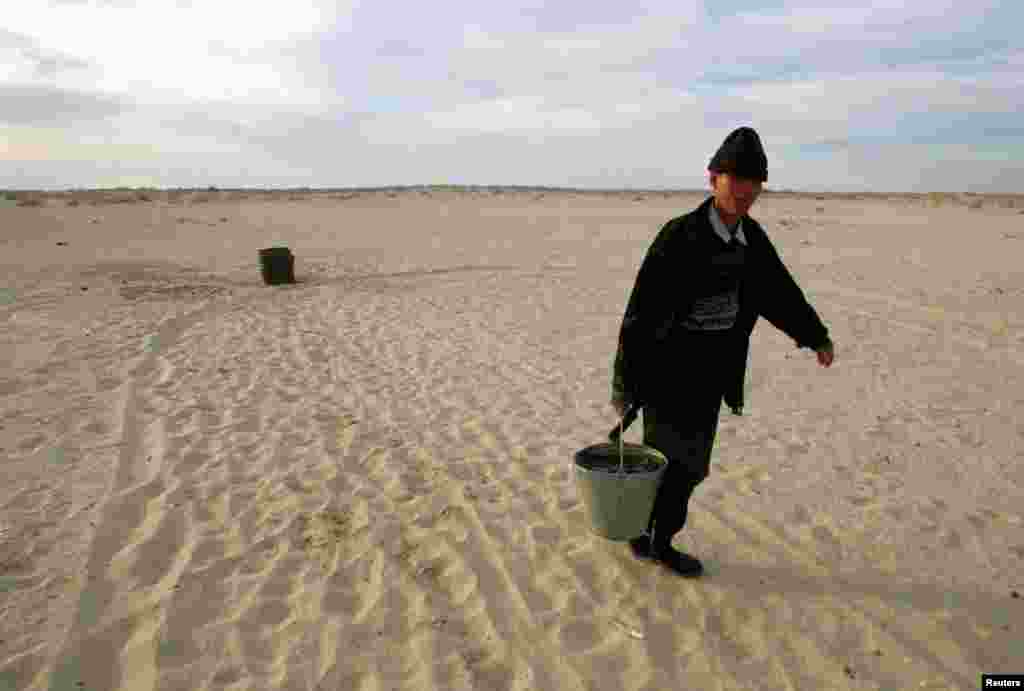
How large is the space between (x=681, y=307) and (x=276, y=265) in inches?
410

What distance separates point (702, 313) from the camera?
2.98 m

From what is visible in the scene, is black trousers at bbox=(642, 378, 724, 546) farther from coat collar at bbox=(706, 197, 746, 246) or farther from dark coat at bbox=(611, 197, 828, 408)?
coat collar at bbox=(706, 197, 746, 246)

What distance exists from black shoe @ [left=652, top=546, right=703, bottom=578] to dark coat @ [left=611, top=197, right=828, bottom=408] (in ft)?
2.70

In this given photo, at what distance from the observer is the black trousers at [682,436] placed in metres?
3.09

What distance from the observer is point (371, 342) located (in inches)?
324

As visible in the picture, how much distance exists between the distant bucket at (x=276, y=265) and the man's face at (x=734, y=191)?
10408 millimetres

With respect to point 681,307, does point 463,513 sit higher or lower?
lower

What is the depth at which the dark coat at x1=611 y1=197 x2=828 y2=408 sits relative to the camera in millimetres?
2896

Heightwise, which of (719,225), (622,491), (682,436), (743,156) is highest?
(743,156)

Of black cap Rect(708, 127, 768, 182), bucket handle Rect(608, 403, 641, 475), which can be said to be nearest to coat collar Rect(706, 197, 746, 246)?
black cap Rect(708, 127, 768, 182)

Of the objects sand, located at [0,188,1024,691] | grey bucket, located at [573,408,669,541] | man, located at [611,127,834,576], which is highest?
man, located at [611,127,834,576]

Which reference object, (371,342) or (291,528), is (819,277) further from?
(291,528)

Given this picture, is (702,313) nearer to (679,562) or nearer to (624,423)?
(624,423)

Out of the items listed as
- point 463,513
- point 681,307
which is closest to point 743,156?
point 681,307
